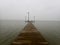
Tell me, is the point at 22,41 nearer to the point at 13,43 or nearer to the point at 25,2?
the point at 13,43

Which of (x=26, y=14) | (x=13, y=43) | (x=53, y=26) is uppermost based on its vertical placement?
(x=26, y=14)

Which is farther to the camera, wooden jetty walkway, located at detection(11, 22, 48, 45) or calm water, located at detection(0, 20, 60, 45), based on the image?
calm water, located at detection(0, 20, 60, 45)

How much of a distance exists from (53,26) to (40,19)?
0.39m

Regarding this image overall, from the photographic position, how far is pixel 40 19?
3.80 metres

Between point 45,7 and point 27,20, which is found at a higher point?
point 45,7

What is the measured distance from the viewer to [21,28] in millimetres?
3840

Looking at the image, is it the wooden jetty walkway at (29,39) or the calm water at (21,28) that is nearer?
the wooden jetty walkway at (29,39)

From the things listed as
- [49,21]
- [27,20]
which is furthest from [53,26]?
[27,20]

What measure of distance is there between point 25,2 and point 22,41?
0.72 metres

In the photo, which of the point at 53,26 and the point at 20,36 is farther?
the point at 53,26

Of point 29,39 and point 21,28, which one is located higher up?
point 21,28

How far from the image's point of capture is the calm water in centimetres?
373

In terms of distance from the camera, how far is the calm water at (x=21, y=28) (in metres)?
3.73

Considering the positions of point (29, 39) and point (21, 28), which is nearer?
point (29, 39)
